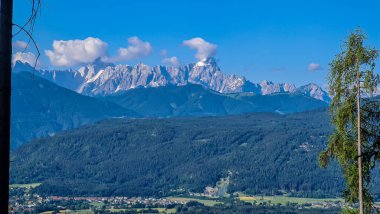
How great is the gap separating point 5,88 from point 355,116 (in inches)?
592

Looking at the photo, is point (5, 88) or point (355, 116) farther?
point (355, 116)

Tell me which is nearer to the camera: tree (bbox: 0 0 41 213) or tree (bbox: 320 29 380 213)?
tree (bbox: 0 0 41 213)

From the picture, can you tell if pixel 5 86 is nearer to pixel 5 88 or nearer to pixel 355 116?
pixel 5 88

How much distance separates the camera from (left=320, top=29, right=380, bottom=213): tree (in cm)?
1933

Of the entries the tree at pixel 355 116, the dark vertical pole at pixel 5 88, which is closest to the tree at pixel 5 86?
the dark vertical pole at pixel 5 88

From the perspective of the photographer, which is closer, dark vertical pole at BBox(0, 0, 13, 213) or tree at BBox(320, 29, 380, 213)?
dark vertical pole at BBox(0, 0, 13, 213)

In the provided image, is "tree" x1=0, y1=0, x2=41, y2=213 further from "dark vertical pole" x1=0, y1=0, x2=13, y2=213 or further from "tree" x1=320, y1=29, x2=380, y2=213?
"tree" x1=320, y1=29, x2=380, y2=213

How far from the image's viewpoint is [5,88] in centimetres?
664

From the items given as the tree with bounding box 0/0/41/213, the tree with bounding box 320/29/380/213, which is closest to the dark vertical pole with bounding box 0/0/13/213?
the tree with bounding box 0/0/41/213

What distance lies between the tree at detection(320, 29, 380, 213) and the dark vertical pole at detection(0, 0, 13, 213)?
14415 millimetres

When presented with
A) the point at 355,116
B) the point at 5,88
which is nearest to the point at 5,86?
the point at 5,88

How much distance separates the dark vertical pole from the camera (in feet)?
21.6

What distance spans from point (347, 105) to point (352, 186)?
269cm

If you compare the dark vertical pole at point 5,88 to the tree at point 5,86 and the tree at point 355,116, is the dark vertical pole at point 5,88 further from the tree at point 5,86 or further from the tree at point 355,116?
the tree at point 355,116
